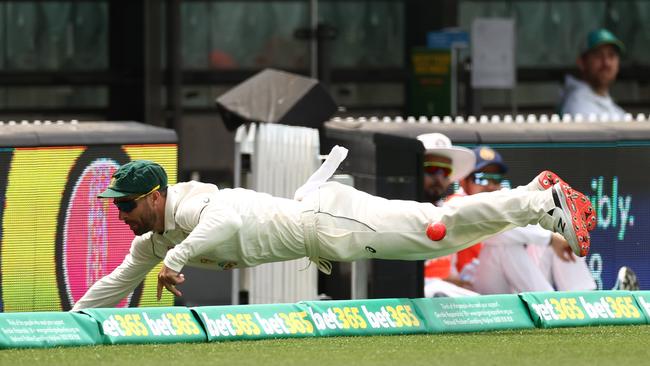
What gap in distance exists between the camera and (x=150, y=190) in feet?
32.3

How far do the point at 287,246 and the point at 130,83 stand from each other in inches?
350

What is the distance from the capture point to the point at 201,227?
31.6 feet

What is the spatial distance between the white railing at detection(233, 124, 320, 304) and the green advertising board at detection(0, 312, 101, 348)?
2528 mm

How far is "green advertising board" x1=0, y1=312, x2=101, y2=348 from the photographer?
30.2ft

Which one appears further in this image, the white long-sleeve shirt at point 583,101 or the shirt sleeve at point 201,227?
the white long-sleeve shirt at point 583,101

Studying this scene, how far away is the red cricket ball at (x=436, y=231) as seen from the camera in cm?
994

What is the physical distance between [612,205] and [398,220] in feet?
7.74

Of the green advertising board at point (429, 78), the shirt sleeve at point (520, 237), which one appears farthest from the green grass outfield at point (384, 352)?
the green advertising board at point (429, 78)

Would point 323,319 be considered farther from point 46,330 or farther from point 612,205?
point 612,205

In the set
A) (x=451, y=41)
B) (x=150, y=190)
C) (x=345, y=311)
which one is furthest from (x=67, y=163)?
(x=451, y=41)

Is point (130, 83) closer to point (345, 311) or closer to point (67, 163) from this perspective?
point (67, 163)

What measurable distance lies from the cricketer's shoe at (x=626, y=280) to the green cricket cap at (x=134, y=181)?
3.29 metres

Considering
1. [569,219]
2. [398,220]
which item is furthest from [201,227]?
[569,219]

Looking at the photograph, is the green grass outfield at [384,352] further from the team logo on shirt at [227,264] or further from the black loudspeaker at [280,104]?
the black loudspeaker at [280,104]
